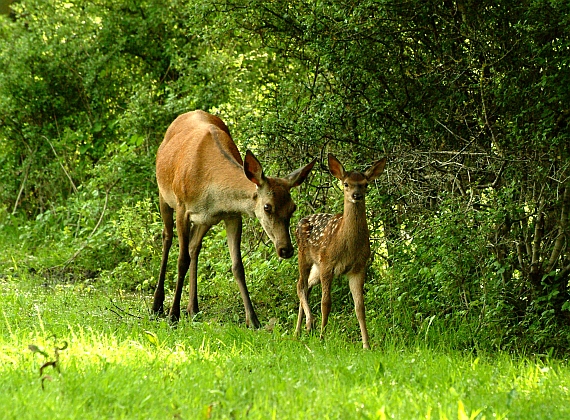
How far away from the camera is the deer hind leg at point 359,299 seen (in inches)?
299

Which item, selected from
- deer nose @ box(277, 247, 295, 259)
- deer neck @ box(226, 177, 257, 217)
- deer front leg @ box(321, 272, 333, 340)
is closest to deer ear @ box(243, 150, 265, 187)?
deer neck @ box(226, 177, 257, 217)

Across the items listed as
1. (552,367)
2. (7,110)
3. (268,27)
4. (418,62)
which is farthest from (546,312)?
(7,110)

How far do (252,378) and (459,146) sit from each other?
3.91 m

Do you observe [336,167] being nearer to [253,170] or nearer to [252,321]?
[253,170]

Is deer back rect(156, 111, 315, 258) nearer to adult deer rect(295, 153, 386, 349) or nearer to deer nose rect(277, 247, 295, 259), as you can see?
deer nose rect(277, 247, 295, 259)

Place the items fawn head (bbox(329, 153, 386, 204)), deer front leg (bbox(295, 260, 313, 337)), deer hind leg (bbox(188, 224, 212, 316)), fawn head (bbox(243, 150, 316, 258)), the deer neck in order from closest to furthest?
fawn head (bbox(329, 153, 386, 204)) → deer front leg (bbox(295, 260, 313, 337)) → fawn head (bbox(243, 150, 316, 258)) → the deer neck → deer hind leg (bbox(188, 224, 212, 316))

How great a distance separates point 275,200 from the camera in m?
8.47

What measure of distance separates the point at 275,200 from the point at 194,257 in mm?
1669

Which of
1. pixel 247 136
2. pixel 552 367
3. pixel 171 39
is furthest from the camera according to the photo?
pixel 171 39

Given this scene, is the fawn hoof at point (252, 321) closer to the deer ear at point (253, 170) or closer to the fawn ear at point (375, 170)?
the deer ear at point (253, 170)

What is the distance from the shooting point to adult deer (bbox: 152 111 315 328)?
27.9 feet

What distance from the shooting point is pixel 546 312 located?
24.6ft

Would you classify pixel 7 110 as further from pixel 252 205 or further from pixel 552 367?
pixel 552 367

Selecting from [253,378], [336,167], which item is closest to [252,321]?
[336,167]
